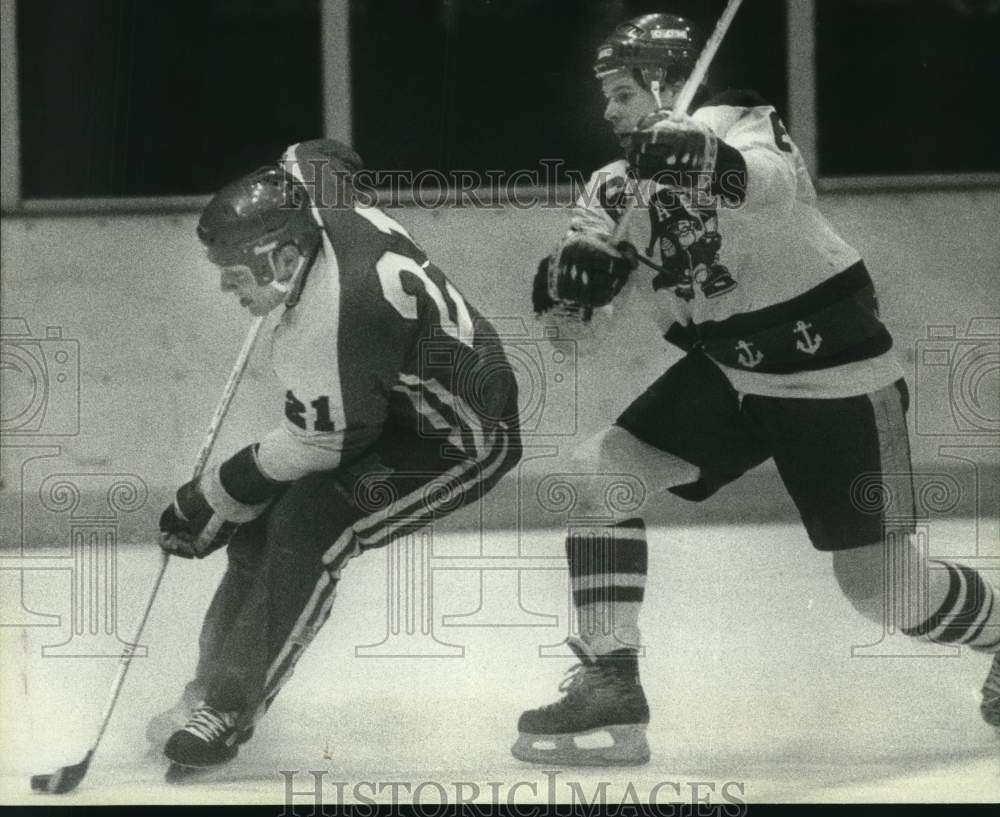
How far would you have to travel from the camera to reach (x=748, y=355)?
3.43m

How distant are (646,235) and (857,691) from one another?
0.91m

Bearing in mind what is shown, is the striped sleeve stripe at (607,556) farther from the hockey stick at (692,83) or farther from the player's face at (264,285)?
the player's face at (264,285)

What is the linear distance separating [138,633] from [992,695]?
1555mm

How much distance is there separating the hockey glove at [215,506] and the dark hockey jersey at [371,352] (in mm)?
34

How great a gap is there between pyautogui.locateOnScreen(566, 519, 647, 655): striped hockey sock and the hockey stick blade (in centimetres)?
95

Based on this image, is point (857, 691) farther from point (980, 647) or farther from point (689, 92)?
point (689, 92)

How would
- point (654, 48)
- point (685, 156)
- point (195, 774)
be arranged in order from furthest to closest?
1. point (195, 774)
2. point (654, 48)
3. point (685, 156)

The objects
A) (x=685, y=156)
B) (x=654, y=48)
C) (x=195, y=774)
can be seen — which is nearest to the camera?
(x=685, y=156)

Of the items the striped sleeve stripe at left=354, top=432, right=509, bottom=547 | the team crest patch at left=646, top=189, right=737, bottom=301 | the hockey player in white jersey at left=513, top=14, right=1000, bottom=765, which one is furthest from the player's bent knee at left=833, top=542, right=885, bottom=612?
the striped sleeve stripe at left=354, top=432, right=509, bottom=547

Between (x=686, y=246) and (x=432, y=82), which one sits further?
(x=432, y=82)

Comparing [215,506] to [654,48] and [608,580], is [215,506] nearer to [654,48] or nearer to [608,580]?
[608,580]

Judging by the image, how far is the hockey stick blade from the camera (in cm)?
355

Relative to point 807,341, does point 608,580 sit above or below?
below

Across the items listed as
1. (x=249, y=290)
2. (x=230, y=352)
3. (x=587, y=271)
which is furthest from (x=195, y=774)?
(x=587, y=271)
